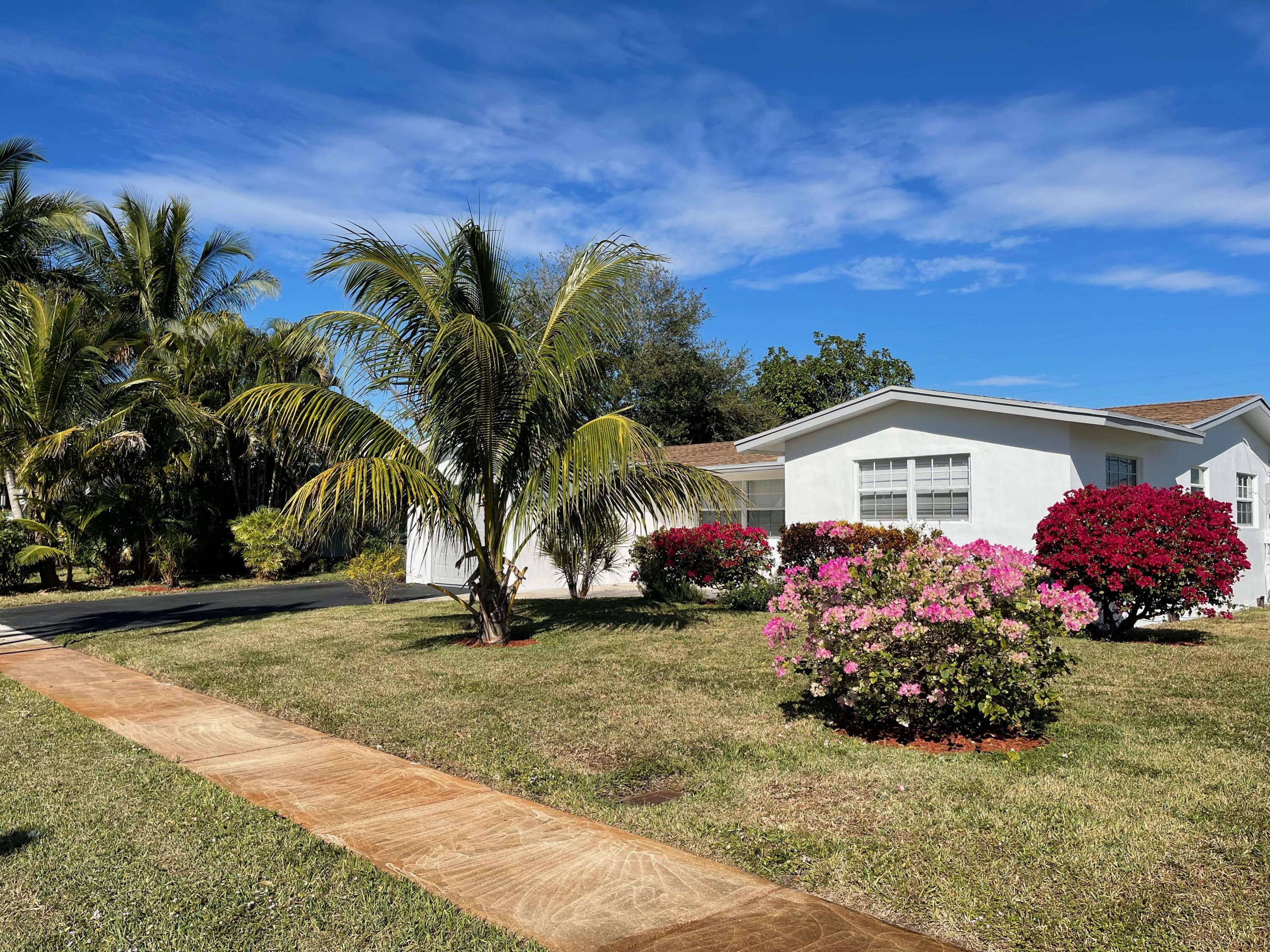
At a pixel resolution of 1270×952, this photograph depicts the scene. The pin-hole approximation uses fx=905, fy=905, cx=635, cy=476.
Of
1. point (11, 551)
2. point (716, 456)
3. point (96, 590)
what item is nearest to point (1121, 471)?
point (716, 456)

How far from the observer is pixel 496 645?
11609mm

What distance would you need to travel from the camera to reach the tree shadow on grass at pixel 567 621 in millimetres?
12562

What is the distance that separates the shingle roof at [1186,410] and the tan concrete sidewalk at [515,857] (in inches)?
530

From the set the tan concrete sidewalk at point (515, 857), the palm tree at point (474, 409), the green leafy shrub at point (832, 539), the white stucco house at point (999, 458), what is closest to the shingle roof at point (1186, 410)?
the white stucco house at point (999, 458)

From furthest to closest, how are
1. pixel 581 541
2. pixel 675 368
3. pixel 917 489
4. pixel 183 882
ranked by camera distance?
pixel 675 368 → pixel 917 489 → pixel 581 541 → pixel 183 882

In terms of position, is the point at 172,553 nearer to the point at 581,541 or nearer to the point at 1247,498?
the point at 581,541

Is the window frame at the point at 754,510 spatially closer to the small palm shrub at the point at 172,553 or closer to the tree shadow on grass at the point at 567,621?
the tree shadow on grass at the point at 567,621

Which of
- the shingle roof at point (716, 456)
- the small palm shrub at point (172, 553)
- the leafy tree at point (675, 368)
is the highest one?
the leafy tree at point (675, 368)

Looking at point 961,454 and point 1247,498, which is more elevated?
point 961,454

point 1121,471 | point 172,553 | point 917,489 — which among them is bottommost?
point 172,553

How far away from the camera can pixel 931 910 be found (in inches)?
154

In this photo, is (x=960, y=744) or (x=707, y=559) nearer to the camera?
(x=960, y=744)

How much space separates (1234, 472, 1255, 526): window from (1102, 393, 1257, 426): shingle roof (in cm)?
188

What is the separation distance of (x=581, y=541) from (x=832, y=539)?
486 cm
